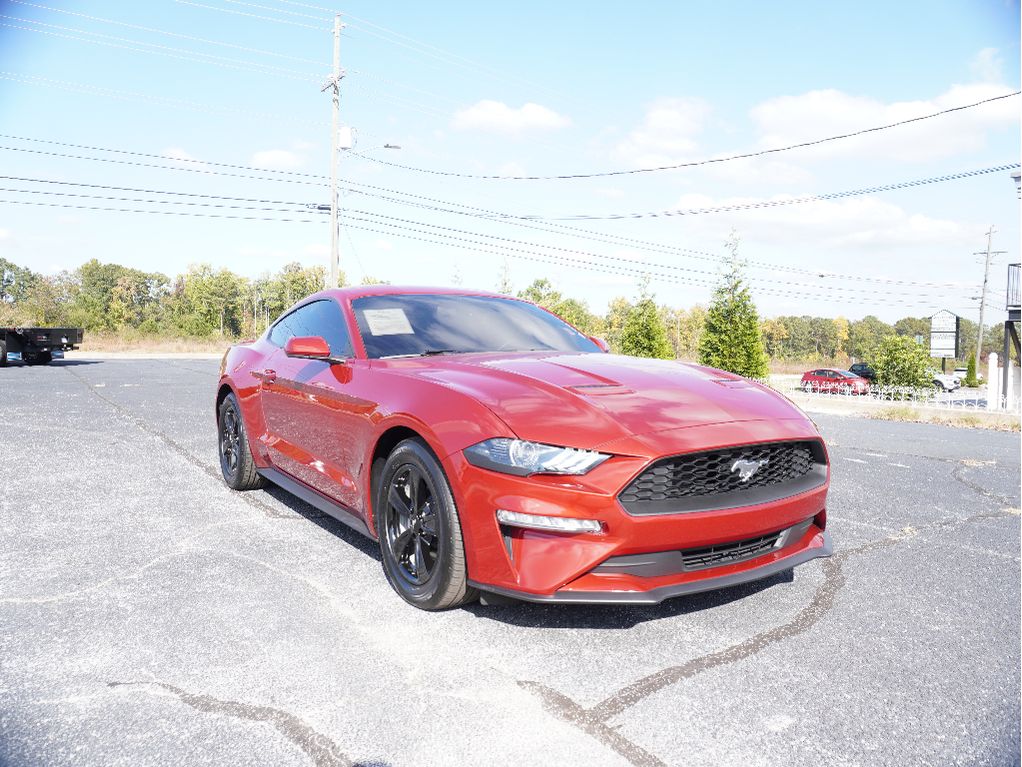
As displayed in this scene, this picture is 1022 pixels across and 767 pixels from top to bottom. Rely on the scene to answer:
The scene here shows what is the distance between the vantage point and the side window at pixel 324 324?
4.05 meters

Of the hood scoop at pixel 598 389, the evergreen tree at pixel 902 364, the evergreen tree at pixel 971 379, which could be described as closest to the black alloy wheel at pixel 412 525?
the hood scoop at pixel 598 389

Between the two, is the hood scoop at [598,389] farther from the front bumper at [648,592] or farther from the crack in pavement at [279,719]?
the crack in pavement at [279,719]

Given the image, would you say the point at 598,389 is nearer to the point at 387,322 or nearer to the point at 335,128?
the point at 387,322

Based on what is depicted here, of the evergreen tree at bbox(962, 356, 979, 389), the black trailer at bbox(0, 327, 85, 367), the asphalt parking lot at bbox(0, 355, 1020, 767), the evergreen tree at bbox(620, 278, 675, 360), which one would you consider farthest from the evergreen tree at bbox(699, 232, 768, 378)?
the evergreen tree at bbox(962, 356, 979, 389)

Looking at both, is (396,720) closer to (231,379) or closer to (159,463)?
(231,379)

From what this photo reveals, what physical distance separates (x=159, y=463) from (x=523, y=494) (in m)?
4.98

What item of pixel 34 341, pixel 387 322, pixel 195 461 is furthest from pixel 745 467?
pixel 34 341

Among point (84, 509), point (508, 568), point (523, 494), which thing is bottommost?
point (84, 509)

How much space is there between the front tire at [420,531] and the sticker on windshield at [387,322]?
98cm

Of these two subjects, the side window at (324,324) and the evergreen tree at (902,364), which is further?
the evergreen tree at (902,364)

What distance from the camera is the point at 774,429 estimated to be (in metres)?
2.94

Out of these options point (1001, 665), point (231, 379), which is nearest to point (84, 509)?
point (231, 379)

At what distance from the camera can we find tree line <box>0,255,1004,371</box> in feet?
211

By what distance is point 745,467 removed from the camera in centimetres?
278
